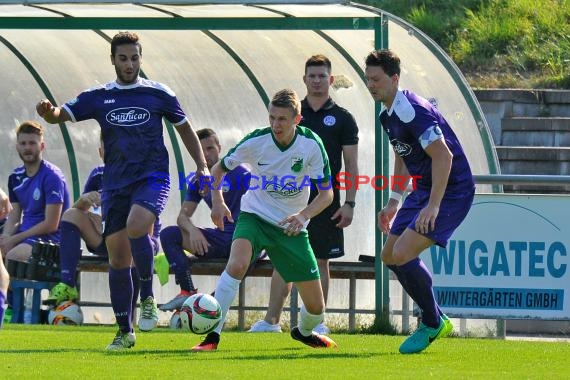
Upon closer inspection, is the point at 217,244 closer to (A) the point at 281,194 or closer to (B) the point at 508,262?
(B) the point at 508,262

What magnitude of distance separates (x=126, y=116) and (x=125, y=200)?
0.58 metres

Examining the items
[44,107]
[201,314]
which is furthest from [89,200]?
[201,314]

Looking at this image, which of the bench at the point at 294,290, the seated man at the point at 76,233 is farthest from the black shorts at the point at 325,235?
the seated man at the point at 76,233

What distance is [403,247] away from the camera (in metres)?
9.77

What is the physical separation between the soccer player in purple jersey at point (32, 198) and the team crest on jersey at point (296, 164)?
4383mm

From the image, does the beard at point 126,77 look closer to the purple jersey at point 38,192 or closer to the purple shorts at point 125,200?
the purple shorts at point 125,200

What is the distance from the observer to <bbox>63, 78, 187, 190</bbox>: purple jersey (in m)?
10.2

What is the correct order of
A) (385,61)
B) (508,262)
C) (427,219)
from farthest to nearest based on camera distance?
(508,262)
(385,61)
(427,219)

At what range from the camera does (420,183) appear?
9.97 m

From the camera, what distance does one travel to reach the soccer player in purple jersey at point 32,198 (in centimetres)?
1383

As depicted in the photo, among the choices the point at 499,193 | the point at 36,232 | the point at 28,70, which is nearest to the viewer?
the point at 499,193

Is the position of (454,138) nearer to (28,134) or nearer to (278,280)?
(278,280)

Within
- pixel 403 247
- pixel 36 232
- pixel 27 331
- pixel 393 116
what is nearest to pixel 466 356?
pixel 403 247

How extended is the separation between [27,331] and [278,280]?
7.11 ft
